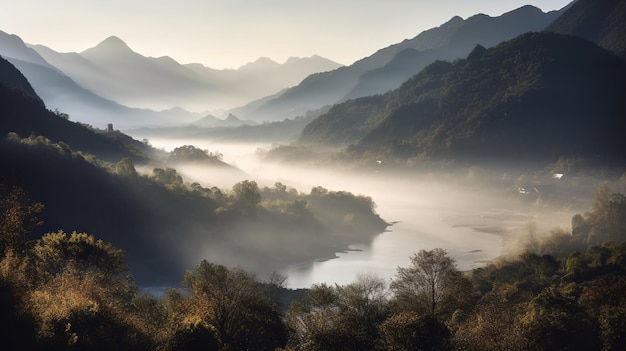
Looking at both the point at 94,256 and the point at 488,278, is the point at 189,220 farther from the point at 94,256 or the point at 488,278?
the point at 94,256

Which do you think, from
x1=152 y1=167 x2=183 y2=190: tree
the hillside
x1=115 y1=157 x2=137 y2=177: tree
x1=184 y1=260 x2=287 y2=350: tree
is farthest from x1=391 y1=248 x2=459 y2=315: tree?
x1=152 y1=167 x2=183 y2=190: tree

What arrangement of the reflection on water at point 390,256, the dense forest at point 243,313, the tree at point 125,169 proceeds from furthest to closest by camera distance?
the tree at point 125,169
the reflection on water at point 390,256
the dense forest at point 243,313

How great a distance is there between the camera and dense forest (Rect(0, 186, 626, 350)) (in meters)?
30.6

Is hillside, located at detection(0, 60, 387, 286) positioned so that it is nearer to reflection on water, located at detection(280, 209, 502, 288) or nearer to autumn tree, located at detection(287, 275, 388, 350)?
reflection on water, located at detection(280, 209, 502, 288)

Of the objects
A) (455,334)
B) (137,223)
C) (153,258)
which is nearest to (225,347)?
(455,334)

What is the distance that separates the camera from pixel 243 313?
4209 centimetres

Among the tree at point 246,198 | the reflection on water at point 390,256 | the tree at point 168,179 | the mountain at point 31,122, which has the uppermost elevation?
the mountain at point 31,122

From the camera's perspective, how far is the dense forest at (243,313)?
30.6 meters

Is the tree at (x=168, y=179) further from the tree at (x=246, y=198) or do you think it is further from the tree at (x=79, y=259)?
the tree at (x=79, y=259)

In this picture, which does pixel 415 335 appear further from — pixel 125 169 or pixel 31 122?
pixel 31 122

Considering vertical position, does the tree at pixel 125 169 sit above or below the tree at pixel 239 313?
above

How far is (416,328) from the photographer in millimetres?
33406

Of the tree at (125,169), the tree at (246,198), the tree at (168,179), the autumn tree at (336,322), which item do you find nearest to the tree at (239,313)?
the autumn tree at (336,322)

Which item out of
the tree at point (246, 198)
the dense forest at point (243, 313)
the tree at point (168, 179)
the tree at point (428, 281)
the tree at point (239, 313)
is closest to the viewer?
the dense forest at point (243, 313)
